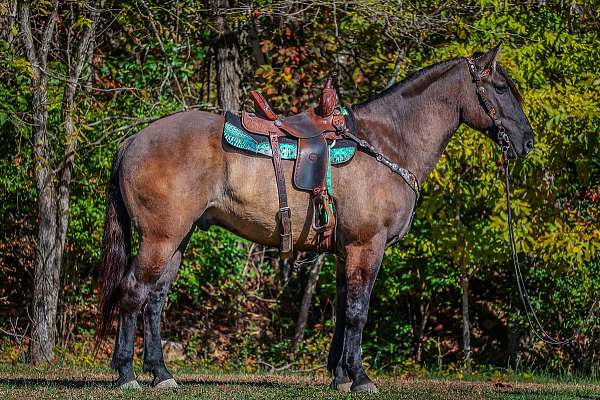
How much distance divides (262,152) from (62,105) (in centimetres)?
480

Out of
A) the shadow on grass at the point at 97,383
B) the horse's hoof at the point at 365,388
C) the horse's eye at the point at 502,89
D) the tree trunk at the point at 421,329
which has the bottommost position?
the tree trunk at the point at 421,329

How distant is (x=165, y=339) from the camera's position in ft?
43.2

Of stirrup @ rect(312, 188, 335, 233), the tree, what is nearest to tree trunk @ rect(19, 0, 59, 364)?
the tree

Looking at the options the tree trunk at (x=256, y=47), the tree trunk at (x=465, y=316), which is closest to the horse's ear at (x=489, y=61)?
the tree trunk at (x=465, y=316)

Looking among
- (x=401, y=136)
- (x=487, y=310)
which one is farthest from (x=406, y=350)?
(x=401, y=136)

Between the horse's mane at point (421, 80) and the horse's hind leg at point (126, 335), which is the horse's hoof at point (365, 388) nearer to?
the horse's hind leg at point (126, 335)

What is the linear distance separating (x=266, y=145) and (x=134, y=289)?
1.43 m

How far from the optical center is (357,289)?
7156 millimetres

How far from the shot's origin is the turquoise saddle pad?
7.15 meters

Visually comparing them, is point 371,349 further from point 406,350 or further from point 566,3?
point 566,3

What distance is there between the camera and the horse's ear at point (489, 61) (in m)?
7.50

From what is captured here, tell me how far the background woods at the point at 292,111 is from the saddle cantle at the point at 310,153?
340 cm

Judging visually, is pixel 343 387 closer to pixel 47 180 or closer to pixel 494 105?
pixel 494 105

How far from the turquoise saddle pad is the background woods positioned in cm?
327
